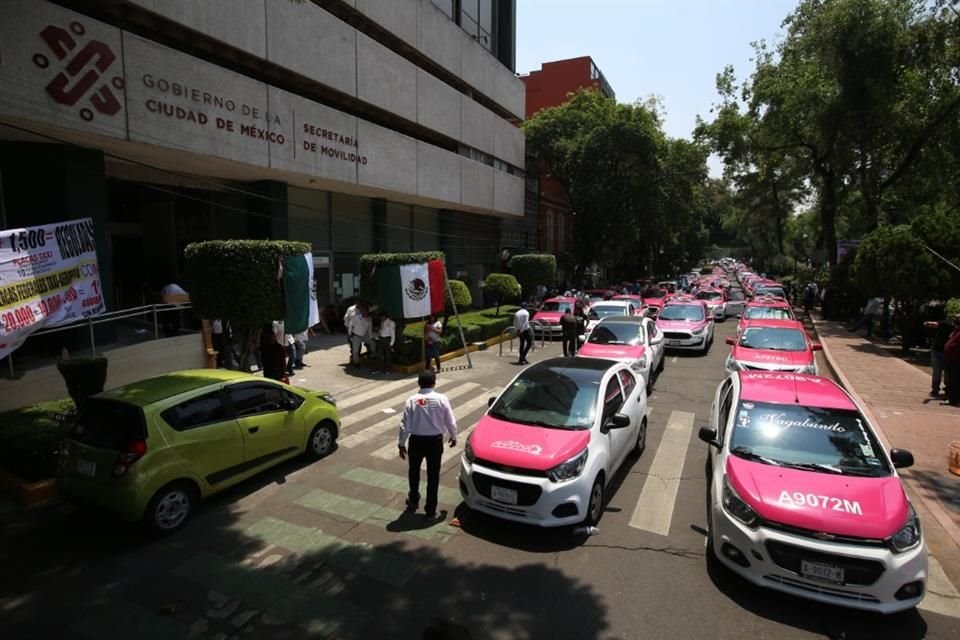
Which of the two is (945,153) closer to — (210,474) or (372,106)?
(372,106)

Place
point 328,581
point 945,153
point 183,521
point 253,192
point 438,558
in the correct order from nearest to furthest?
point 328,581 → point 438,558 → point 183,521 → point 253,192 → point 945,153

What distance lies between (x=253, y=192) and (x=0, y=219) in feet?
24.3

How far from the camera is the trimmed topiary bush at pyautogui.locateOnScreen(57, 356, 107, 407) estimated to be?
335 inches

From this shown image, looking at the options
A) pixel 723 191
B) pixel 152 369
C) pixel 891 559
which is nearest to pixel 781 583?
pixel 891 559

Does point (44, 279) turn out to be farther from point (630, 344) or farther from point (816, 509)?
point (630, 344)

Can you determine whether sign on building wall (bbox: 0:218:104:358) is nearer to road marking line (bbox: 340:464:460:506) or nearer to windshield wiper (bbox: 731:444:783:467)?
road marking line (bbox: 340:464:460:506)

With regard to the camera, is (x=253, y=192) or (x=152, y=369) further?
(x=253, y=192)

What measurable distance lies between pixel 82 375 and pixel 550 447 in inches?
292

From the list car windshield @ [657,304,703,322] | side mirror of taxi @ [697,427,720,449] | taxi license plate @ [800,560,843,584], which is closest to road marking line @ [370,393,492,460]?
side mirror of taxi @ [697,427,720,449]

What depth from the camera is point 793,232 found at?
83.1 metres

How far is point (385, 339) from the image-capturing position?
14227 mm

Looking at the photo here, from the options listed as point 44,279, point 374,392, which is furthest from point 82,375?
point 374,392

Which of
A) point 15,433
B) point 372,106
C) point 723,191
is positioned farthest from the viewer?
point 723,191

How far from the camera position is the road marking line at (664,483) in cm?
Answer: 622
